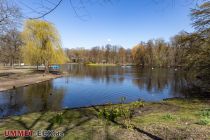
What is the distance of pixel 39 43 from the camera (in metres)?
36.8

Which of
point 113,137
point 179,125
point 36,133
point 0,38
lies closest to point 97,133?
point 113,137

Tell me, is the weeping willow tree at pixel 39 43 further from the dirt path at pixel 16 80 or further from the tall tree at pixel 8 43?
the dirt path at pixel 16 80

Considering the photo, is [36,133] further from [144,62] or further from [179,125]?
[144,62]

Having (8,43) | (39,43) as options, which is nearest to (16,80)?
(8,43)

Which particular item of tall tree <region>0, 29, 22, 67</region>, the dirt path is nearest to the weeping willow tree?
tall tree <region>0, 29, 22, 67</region>

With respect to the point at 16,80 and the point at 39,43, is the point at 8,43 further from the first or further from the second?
the point at 39,43

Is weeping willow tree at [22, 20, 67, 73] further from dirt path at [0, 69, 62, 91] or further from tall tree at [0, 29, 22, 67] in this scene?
dirt path at [0, 69, 62, 91]

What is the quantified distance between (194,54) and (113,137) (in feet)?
43.7

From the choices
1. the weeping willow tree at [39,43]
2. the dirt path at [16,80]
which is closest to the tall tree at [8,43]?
the weeping willow tree at [39,43]

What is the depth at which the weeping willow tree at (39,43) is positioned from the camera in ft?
119

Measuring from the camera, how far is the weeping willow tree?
36156 millimetres

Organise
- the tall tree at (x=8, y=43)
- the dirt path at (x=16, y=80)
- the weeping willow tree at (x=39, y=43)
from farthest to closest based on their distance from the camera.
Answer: the weeping willow tree at (x=39, y=43) < the dirt path at (x=16, y=80) < the tall tree at (x=8, y=43)

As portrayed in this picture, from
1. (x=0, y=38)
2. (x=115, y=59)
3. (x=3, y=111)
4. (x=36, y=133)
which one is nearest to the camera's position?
(x=36, y=133)

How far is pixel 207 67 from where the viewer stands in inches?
592
